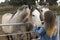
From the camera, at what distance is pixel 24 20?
6.20 meters

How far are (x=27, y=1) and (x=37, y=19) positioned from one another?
761 inches

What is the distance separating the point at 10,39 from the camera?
668 cm

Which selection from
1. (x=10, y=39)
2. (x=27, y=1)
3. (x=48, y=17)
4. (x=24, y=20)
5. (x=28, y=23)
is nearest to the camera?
(x=48, y=17)

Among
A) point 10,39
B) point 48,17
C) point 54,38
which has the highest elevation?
point 48,17

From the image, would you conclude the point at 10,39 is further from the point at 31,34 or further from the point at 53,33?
the point at 53,33

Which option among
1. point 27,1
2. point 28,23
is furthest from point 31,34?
point 27,1

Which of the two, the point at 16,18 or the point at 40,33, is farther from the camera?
the point at 16,18

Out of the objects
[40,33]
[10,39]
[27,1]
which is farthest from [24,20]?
[27,1]

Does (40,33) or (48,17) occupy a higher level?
(48,17)

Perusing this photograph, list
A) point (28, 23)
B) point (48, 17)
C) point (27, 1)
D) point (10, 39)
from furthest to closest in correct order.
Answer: point (27, 1) → point (10, 39) → point (28, 23) → point (48, 17)

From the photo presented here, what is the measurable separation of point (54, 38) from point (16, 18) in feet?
7.34

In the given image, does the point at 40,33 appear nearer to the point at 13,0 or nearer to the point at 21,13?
the point at 21,13

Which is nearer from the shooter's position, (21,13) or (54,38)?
(54,38)

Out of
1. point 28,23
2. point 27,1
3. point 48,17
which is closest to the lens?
point 48,17
